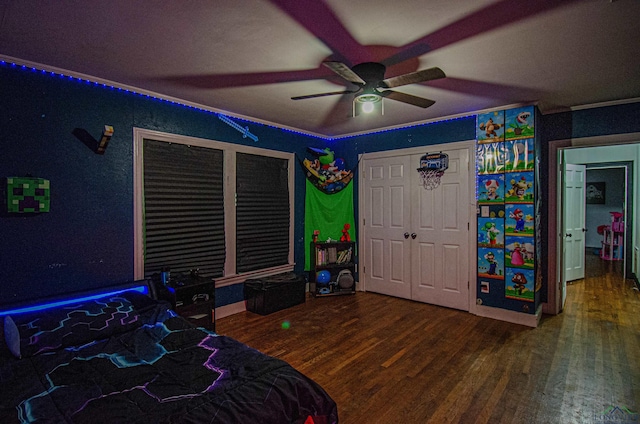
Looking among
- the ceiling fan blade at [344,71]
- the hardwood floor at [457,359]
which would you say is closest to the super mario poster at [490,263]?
the hardwood floor at [457,359]

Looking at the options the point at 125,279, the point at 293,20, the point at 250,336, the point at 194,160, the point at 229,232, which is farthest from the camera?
the point at 229,232

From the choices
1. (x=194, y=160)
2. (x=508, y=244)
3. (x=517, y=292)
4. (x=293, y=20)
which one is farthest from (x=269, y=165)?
(x=517, y=292)

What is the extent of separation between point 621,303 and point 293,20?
18.5ft

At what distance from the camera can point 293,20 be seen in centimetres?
210

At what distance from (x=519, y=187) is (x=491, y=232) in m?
0.63

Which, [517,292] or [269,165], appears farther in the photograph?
[269,165]

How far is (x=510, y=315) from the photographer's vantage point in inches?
156

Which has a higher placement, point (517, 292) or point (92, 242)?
point (92, 242)

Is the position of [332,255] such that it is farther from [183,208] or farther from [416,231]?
[183,208]

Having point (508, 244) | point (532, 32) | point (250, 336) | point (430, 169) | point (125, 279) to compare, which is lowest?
point (250, 336)

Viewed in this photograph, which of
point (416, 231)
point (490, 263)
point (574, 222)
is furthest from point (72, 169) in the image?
point (574, 222)

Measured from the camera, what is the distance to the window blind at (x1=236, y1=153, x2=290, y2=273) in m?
4.41

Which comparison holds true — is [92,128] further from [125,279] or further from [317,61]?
[317,61]

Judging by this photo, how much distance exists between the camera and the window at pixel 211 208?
11.5ft
